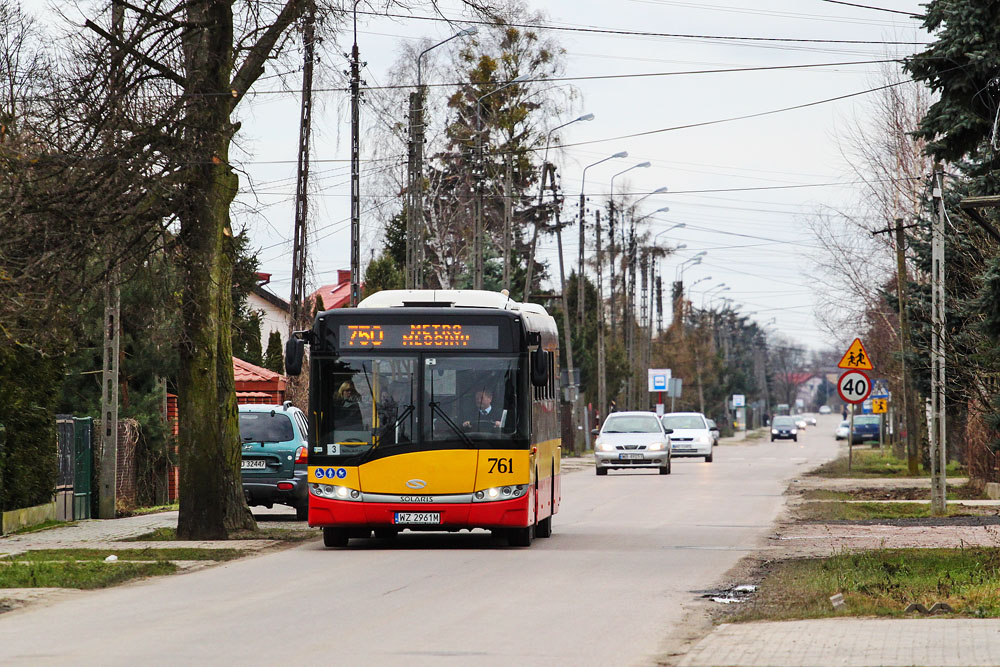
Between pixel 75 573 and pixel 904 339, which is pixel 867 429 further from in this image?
pixel 75 573

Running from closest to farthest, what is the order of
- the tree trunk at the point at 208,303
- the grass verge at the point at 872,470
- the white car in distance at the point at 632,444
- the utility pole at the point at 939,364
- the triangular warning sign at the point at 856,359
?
the tree trunk at the point at 208,303, the utility pole at the point at 939,364, the triangular warning sign at the point at 856,359, the white car in distance at the point at 632,444, the grass verge at the point at 872,470

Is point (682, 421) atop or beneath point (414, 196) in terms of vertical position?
beneath

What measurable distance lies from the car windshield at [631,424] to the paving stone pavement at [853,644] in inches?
1295

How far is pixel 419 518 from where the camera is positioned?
18672mm

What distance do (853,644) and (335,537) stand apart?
410 inches

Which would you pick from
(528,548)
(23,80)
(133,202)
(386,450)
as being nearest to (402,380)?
(386,450)

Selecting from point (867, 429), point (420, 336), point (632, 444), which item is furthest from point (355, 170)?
point (867, 429)

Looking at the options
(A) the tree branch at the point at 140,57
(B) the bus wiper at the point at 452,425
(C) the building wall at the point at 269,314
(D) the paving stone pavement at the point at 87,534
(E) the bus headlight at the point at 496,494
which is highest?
(C) the building wall at the point at 269,314

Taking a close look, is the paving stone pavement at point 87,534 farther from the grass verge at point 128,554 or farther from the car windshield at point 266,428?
the car windshield at point 266,428

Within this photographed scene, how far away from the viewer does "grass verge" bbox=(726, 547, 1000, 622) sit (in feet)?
39.2

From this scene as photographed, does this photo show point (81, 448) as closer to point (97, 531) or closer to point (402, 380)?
point (97, 531)

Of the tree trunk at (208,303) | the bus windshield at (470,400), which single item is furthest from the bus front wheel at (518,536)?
the tree trunk at (208,303)

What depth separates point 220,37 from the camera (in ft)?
65.7

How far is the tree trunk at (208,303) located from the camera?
19.8m
